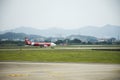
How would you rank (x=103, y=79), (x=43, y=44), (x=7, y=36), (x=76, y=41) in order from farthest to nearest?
(x=7, y=36) → (x=76, y=41) → (x=43, y=44) → (x=103, y=79)

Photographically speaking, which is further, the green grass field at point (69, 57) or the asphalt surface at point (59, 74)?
the green grass field at point (69, 57)

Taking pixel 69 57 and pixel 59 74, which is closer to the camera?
pixel 59 74

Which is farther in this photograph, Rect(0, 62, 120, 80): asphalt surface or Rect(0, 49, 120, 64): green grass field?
Rect(0, 49, 120, 64): green grass field

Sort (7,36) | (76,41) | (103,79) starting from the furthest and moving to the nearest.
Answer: (7,36) → (76,41) → (103,79)

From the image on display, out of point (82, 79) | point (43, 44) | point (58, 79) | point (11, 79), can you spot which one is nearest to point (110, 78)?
point (82, 79)

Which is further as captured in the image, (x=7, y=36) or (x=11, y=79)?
(x=7, y=36)

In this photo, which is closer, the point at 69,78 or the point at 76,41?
the point at 69,78

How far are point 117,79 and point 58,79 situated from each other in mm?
2973

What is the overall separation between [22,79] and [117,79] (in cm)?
475

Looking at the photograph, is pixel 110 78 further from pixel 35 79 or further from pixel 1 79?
pixel 1 79

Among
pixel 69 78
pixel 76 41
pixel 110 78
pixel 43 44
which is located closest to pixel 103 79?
pixel 110 78


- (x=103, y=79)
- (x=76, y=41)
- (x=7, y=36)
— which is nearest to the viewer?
(x=103, y=79)

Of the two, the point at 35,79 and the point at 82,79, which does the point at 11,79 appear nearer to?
the point at 35,79

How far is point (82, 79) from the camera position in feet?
36.3
